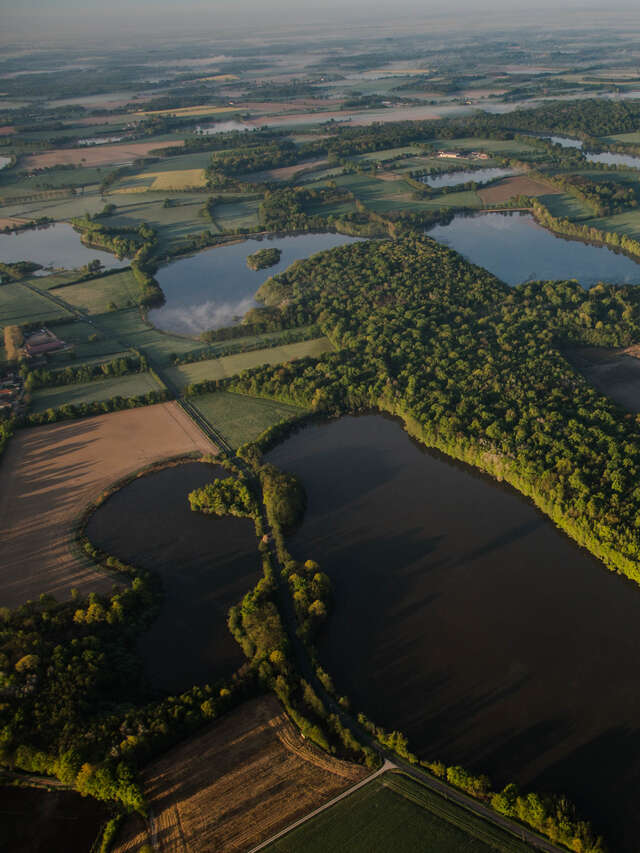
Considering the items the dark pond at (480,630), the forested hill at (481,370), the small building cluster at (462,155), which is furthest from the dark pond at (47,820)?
the small building cluster at (462,155)

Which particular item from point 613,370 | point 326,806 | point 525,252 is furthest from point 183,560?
point 525,252

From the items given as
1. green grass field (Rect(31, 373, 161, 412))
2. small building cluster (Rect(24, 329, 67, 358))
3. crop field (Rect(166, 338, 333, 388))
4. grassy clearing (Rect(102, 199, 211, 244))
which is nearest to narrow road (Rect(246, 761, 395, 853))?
crop field (Rect(166, 338, 333, 388))

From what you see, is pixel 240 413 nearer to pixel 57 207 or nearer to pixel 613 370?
pixel 613 370

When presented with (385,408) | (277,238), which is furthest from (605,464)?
(277,238)

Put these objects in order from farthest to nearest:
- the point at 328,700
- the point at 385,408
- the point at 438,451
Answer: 1. the point at 385,408
2. the point at 438,451
3. the point at 328,700

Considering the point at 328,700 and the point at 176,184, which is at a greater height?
the point at 176,184

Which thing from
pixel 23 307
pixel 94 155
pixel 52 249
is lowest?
pixel 23 307

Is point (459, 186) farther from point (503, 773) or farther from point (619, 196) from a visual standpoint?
point (503, 773)
